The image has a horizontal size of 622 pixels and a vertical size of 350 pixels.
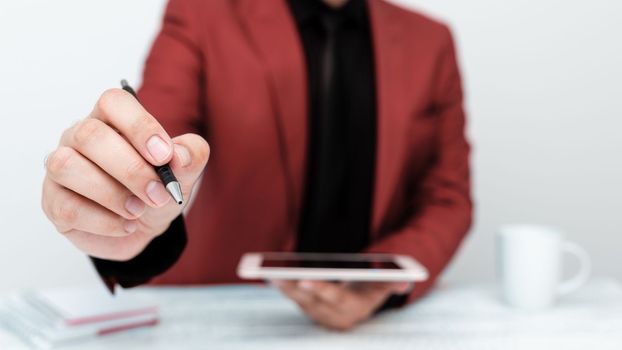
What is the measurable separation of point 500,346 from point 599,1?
1494 mm

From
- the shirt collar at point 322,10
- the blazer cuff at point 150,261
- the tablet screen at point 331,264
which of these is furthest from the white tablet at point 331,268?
the shirt collar at point 322,10

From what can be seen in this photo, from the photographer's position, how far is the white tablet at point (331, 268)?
799 mm

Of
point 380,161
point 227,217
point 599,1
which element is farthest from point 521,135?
point 227,217

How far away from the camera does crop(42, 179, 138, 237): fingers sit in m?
0.60

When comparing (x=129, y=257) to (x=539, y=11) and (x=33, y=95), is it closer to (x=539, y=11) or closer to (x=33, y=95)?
(x=33, y=95)

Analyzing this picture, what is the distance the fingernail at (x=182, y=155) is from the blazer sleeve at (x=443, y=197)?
58 cm

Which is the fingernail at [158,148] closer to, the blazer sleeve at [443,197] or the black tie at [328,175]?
the blazer sleeve at [443,197]

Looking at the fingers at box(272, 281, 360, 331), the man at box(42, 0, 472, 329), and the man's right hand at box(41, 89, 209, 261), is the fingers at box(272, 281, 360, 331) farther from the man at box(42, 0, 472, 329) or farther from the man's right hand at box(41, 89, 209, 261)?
the man's right hand at box(41, 89, 209, 261)

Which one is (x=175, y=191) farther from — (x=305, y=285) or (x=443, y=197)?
(x=443, y=197)

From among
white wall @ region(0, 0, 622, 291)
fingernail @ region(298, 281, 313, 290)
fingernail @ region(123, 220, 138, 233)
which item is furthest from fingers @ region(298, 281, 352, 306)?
white wall @ region(0, 0, 622, 291)

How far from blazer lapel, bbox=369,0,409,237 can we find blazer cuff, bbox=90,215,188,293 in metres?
0.60

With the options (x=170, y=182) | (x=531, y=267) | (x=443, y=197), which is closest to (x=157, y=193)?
(x=170, y=182)

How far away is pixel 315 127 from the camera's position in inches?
49.9

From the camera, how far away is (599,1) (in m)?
1.89
